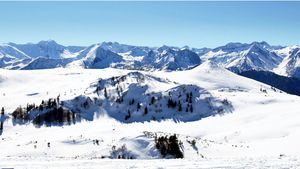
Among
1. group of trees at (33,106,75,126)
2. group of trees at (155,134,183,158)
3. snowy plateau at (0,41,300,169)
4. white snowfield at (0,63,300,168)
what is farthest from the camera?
group of trees at (33,106,75,126)

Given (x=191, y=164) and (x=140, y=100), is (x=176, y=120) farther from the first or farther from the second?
(x=191, y=164)

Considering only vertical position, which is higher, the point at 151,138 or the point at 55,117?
the point at 151,138

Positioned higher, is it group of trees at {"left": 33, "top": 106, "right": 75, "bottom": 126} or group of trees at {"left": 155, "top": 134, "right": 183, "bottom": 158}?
group of trees at {"left": 155, "top": 134, "right": 183, "bottom": 158}

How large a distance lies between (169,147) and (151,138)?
6.75m

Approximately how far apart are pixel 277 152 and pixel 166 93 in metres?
71.5

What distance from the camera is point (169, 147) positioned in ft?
203

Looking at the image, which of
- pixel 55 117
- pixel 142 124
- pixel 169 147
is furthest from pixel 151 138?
pixel 55 117

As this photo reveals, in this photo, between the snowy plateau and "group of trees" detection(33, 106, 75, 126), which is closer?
the snowy plateau

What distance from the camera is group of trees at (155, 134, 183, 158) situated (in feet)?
199

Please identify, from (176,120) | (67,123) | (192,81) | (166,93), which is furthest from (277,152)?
(192,81)

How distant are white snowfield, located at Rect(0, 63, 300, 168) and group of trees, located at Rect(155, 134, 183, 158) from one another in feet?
3.18

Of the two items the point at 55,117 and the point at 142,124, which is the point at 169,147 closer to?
the point at 142,124

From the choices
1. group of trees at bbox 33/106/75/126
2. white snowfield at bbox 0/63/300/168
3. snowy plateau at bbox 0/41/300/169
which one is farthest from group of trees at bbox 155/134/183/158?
group of trees at bbox 33/106/75/126

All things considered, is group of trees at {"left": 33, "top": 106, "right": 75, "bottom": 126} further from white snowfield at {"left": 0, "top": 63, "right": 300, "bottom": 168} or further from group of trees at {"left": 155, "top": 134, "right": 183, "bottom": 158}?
group of trees at {"left": 155, "top": 134, "right": 183, "bottom": 158}
